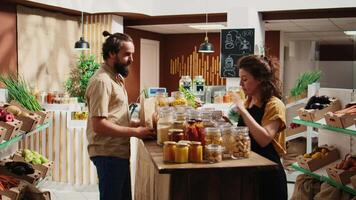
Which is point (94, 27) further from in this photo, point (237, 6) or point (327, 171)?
point (327, 171)

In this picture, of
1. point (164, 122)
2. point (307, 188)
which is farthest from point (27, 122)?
point (307, 188)

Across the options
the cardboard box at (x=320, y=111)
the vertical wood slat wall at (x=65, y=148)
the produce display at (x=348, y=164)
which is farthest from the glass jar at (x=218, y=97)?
the produce display at (x=348, y=164)

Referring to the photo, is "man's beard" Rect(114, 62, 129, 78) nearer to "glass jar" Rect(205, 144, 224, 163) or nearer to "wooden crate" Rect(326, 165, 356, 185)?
"glass jar" Rect(205, 144, 224, 163)

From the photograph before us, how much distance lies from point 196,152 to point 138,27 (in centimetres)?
844

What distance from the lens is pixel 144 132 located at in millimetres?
2844

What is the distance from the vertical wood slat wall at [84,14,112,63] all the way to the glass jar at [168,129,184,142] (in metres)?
6.80

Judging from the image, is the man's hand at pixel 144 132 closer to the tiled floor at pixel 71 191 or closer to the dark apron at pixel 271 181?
the dark apron at pixel 271 181

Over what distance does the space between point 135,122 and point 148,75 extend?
8430 millimetres

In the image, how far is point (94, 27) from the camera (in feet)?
29.8

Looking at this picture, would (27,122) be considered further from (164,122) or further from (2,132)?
(164,122)

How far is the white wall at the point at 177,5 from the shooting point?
7.70 m

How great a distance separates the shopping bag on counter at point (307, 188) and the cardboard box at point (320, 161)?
137 millimetres

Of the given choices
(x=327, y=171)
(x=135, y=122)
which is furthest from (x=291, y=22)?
(x=135, y=122)

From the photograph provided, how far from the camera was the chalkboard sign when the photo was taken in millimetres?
7887
